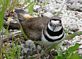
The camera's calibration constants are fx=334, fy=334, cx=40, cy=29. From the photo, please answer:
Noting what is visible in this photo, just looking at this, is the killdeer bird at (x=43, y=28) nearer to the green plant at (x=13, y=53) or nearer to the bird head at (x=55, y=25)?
the bird head at (x=55, y=25)

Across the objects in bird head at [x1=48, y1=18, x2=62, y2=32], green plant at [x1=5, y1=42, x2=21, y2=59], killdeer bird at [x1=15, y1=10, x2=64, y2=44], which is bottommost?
green plant at [x1=5, y1=42, x2=21, y2=59]

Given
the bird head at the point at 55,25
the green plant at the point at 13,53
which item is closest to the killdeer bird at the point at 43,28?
the bird head at the point at 55,25

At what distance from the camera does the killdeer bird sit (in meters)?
3.43

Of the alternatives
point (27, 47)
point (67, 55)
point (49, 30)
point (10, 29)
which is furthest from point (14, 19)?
point (67, 55)

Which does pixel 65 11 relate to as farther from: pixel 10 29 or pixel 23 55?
pixel 23 55

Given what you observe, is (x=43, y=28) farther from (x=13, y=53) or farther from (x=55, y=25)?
(x=13, y=53)

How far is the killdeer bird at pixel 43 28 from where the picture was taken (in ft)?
11.2

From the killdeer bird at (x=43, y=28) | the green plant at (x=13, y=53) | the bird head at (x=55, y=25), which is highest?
the bird head at (x=55, y=25)

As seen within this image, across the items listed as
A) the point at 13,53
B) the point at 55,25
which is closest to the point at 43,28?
the point at 55,25

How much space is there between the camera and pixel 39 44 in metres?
3.63

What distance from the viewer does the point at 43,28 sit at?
360 centimetres

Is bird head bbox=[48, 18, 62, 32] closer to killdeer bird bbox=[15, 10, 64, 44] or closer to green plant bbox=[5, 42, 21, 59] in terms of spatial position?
killdeer bird bbox=[15, 10, 64, 44]

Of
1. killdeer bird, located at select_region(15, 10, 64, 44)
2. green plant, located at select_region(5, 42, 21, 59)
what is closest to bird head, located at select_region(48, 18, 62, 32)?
killdeer bird, located at select_region(15, 10, 64, 44)

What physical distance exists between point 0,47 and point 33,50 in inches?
21.4
